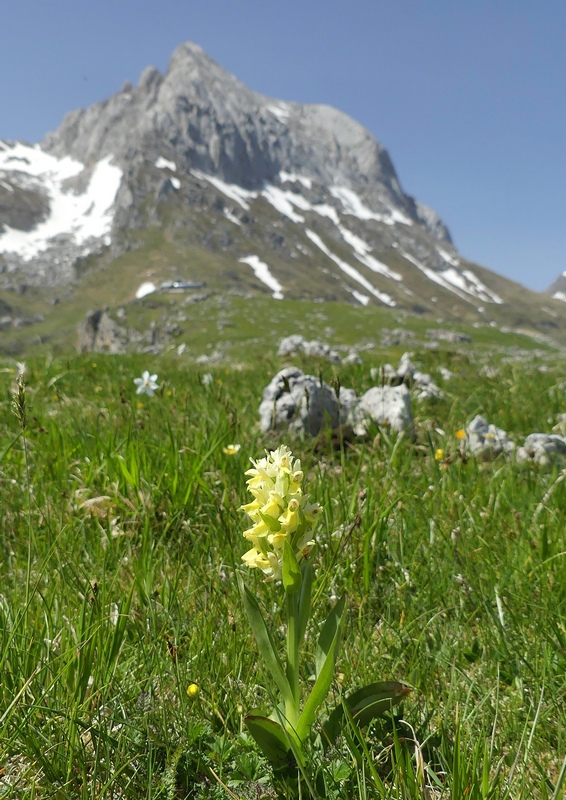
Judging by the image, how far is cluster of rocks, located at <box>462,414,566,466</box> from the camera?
456 cm

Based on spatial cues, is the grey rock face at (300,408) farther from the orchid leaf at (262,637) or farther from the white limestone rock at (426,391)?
the orchid leaf at (262,637)

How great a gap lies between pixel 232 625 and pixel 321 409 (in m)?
3.47

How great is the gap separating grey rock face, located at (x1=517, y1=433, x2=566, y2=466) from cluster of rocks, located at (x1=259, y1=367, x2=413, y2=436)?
1042 millimetres

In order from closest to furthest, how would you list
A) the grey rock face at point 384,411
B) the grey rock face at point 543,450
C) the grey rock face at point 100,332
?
the grey rock face at point 543,450 < the grey rock face at point 384,411 < the grey rock face at point 100,332

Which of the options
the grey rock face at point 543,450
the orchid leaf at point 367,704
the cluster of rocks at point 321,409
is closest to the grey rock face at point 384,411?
the cluster of rocks at point 321,409

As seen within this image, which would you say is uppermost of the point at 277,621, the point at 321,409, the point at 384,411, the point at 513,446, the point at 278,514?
the point at 278,514

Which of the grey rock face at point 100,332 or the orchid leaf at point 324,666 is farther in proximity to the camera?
the grey rock face at point 100,332

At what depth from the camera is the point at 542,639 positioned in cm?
215

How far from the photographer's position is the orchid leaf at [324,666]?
1.49 m

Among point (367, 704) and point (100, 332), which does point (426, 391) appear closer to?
point (367, 704)

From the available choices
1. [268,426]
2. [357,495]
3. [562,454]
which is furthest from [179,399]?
[562,454]

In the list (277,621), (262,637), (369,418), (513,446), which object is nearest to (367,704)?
(262,637)

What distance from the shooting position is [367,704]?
166cm

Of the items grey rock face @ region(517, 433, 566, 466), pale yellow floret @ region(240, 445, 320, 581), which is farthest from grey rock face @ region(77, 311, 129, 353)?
pale yellow floret @ region(240, 445, 320, 581)
